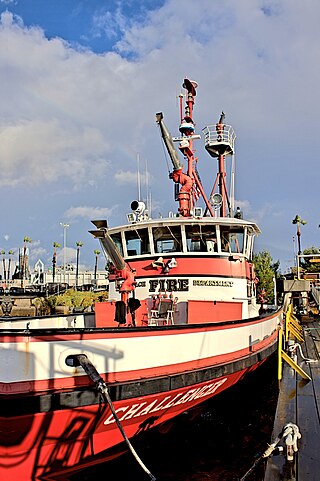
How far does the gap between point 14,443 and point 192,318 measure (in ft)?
14.0

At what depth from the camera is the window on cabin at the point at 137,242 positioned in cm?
1058

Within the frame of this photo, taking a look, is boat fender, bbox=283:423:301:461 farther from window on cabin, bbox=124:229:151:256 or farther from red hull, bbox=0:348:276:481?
window on cabin, bbox=124:229:151:256

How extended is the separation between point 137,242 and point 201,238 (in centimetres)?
152

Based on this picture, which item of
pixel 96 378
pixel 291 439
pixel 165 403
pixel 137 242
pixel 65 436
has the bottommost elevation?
pixel 291 439

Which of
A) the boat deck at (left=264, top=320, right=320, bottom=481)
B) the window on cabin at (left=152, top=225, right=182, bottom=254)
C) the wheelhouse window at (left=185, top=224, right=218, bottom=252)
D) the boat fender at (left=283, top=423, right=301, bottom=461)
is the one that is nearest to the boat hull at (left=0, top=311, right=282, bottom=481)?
the boat fender at (left=283, top=423, right=301, bottom=461)

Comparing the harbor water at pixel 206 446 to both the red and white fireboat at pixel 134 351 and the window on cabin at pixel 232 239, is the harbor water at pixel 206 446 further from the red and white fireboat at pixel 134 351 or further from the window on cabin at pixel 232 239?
the window on cabin at pixel 232 239

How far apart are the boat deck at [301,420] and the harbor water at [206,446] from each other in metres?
0.30

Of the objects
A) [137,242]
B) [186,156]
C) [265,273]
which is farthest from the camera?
[265,273]

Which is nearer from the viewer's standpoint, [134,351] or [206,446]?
[134,351]

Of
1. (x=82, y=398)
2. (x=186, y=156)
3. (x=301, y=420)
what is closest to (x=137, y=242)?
(x=186, y=156)

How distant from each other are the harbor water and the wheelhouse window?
3.39m

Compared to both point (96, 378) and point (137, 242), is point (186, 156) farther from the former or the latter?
point (96, 378)

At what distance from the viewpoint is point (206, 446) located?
7.63 meters

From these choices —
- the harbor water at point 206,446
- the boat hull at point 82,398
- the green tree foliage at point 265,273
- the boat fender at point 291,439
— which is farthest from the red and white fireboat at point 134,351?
the green tree foliage at point 265,273
